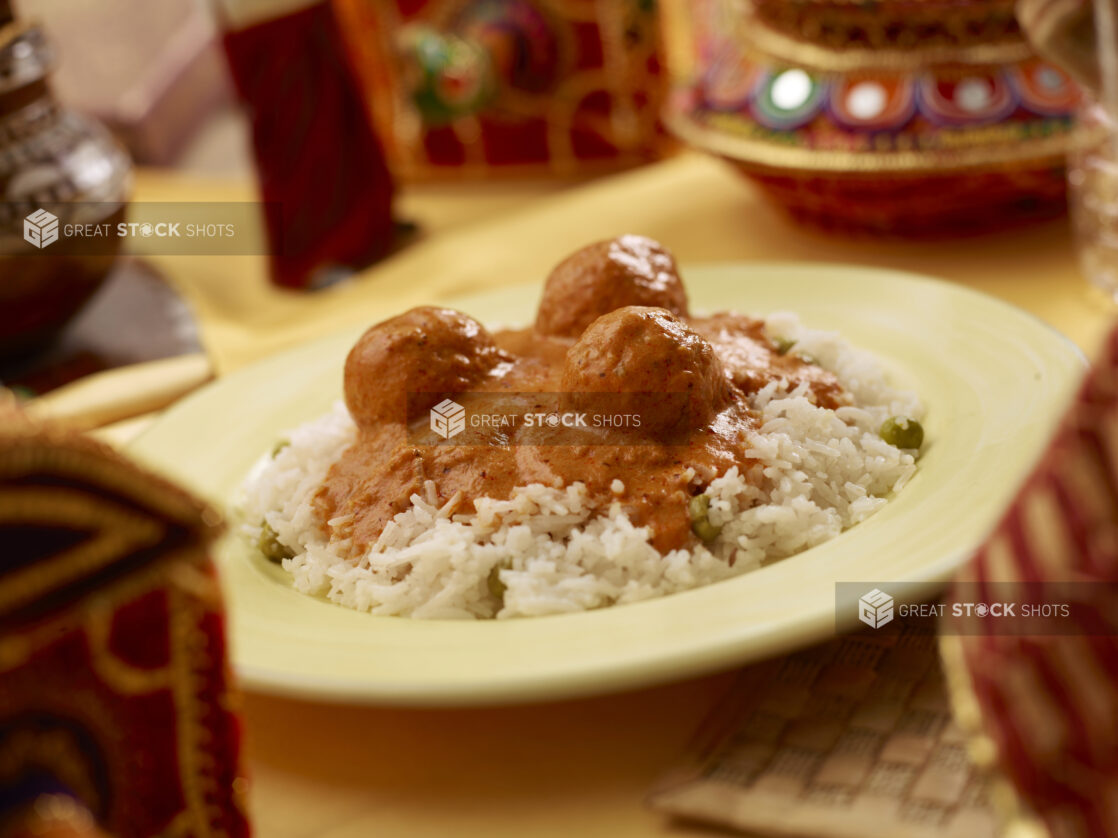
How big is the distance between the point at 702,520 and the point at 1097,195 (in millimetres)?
1597

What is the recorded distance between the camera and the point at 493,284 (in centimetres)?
370

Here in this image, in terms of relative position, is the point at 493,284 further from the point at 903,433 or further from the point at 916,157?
the point at 903,433

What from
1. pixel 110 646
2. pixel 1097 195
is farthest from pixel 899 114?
pixel 110 646

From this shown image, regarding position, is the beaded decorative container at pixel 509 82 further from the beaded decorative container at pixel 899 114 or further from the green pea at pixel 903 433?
the green pea at pixel 903 433

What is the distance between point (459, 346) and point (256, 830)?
938 mm

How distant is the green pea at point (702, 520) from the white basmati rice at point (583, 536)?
11 mm

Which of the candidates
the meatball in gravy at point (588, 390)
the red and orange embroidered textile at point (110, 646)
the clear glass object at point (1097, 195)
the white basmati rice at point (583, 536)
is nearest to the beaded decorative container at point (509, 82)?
the clear glass object at point (1097, 195)

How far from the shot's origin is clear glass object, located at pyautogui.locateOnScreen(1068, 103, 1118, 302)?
2.83 metres

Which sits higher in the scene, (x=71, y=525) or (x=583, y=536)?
(x=71, y=525)

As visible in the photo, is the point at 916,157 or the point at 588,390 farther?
the point at 916,157

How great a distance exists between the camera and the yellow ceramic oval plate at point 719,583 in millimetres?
1497

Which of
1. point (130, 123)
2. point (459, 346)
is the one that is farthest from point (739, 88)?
point (130, 123)

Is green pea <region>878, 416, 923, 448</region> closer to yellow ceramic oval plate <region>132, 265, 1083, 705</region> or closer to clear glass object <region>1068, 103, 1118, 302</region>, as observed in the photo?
yellow ceramic oval plate <region>132, 265, 1083, 705</region>

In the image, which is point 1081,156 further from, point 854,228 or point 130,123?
point 130,123
